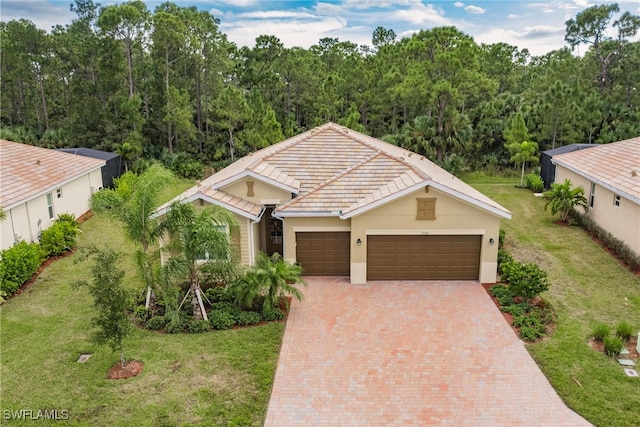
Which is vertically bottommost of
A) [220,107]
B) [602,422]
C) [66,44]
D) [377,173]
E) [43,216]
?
[602,422]

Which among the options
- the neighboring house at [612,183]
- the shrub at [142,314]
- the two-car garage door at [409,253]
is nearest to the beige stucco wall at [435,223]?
the two-car garage door at [409,253]

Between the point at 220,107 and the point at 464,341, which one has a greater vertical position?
the point at 220,107

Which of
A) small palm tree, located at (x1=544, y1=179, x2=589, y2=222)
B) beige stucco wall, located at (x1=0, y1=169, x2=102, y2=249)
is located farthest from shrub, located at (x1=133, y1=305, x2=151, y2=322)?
small palm tree, located at (x1=544, y1=179, x2=589, y2=222)

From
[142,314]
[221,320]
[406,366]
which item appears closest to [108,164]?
[142,314]

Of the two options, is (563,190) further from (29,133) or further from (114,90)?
(29,133)

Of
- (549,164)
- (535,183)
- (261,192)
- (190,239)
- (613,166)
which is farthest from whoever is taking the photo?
(535,183)

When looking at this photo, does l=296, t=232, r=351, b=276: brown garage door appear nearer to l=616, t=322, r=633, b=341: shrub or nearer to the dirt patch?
the dirt patch

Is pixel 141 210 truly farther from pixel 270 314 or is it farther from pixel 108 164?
pixel 108 164

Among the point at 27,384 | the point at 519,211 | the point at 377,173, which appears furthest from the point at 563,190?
the point at 27,384
